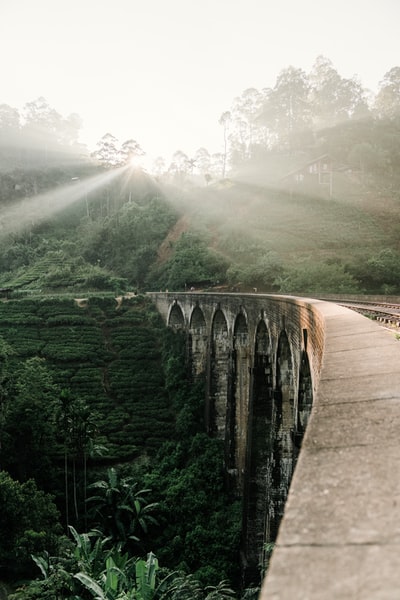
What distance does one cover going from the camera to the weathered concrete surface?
123cm

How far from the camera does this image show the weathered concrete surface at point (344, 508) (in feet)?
4.05

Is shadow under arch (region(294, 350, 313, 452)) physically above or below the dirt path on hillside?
below

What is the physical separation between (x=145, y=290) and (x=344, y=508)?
A: 54.9 metres

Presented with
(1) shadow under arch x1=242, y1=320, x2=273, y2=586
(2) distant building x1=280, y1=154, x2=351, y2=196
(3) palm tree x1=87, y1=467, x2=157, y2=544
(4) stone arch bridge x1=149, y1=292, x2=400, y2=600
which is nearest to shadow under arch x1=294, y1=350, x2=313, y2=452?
(4) stone arch bridge x1=149, y1=292, x2=400, y2=600

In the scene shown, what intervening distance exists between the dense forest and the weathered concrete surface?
13970mm

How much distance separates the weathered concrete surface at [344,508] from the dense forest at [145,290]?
1397cm

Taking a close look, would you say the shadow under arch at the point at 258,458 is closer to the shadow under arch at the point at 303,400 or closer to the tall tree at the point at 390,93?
the shadow under arch at the point at 303,400

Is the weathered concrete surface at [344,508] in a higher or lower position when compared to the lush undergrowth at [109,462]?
higher

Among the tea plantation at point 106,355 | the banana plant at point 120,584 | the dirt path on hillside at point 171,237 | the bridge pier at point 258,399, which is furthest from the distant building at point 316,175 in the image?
the banana plant at point 120,584

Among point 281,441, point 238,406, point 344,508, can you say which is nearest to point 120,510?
point 238,406

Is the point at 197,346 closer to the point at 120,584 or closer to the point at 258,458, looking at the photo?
→ the point at 258,458

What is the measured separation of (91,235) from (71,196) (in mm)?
20122

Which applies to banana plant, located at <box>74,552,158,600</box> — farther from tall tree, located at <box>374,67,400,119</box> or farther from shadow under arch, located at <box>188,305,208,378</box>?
tall tree, located at <box>374,67,400,119</box>

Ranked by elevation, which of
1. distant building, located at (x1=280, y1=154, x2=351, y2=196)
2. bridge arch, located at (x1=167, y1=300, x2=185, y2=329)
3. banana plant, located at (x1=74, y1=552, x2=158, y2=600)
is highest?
distant building, located at (x1=280, y1=154, x2=351, y2=196)
